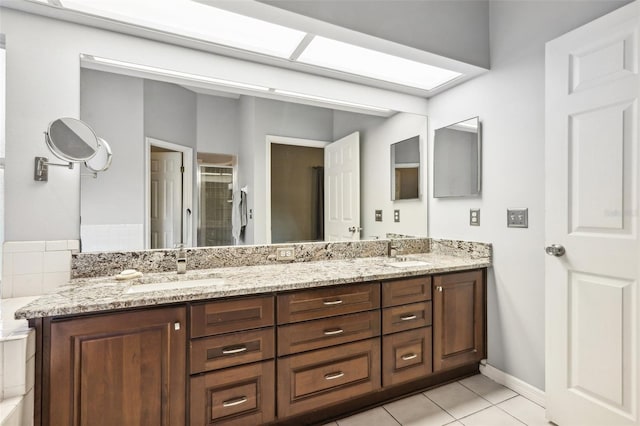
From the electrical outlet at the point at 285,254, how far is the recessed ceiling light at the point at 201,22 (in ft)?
4.41

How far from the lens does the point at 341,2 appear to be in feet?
5.67

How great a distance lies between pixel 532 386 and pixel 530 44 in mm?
2252

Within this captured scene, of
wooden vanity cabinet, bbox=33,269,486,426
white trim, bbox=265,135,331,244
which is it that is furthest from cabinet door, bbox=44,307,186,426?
white trim, bbox=265,135,331,244

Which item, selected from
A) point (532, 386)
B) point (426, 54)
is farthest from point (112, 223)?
point (532, 386)

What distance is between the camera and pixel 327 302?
5.53 feet

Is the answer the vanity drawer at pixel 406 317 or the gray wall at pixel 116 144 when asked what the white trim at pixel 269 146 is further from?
the vanity drawer at pixel 406 317

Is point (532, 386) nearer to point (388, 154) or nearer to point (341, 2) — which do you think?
point (388, 154)

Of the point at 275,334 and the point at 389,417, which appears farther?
the point at 389,417

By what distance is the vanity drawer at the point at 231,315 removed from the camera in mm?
1416

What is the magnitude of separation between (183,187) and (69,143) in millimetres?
617

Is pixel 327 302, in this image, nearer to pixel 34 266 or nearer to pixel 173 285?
pixel 173 285

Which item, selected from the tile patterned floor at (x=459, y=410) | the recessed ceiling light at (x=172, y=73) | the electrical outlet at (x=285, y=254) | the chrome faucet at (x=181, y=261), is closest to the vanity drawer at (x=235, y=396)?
the tile patterned floor at (x=459, y=410)

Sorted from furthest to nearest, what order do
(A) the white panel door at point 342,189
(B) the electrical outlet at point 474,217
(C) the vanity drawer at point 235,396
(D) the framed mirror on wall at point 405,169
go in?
(D) the framed mirror on wall at point 405,169 < (A) the white panel door at point 342,189 < (B) the electrical outlet at point 474,217 < (C) the vanity drawer at point 235,396

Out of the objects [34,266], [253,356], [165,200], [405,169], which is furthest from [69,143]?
[405,169]
